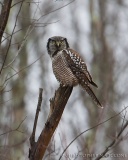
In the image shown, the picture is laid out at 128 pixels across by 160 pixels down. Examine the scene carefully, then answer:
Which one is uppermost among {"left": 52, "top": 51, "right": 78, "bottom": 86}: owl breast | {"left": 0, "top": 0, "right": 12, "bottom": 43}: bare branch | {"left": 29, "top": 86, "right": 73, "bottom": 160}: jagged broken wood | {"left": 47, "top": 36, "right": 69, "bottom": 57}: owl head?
{"left": 47, "top": 36, "right": 69, "bottom": 57}: owl head

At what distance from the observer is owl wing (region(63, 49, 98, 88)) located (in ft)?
24.7

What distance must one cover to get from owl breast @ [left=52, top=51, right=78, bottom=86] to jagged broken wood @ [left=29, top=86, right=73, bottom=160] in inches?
46.2

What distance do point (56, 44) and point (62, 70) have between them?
410 mm

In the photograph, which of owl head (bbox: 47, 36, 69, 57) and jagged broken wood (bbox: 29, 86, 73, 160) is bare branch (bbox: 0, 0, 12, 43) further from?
owl head (bbox: 47, 36, 69, 57)

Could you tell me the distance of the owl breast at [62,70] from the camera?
7.46m

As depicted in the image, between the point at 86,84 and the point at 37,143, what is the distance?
6.02 ft

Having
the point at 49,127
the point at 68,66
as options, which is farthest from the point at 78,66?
the point at 49,127

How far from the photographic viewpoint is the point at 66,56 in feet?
25.4

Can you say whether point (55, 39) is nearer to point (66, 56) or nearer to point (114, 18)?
point (66, 56)

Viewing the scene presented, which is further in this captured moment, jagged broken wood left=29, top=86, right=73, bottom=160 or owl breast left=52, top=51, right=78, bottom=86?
owl breast left=52, top=51, right=78, bottom=86

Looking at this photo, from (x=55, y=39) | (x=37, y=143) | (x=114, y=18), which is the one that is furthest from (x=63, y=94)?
(x=114, y=18)

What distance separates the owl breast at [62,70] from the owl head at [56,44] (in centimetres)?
10

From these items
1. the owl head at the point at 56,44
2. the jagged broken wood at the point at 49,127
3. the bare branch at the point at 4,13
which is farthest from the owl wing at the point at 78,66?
the bare branch at the point at 4,13

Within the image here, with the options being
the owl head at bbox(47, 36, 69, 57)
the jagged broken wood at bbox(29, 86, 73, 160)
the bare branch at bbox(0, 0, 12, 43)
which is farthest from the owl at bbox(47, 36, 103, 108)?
the bare branch at bbox(0, 0, 12, 43)
